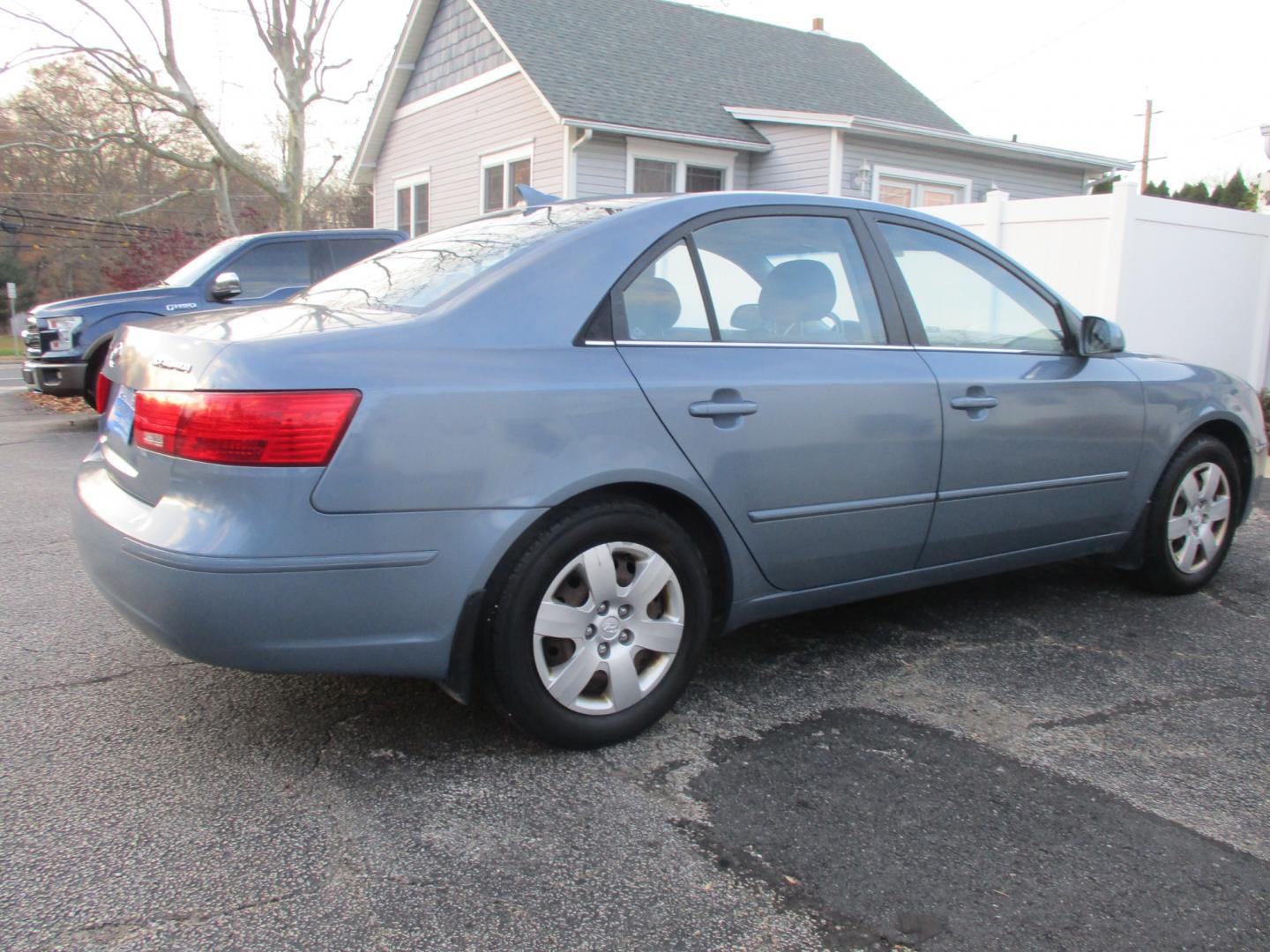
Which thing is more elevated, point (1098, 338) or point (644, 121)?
point (644, 121)

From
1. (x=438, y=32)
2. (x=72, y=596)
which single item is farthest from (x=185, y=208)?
(x=72, y=596)

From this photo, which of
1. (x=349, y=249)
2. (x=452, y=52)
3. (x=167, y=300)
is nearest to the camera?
(x=167, y=300)

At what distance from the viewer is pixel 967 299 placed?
395 cm

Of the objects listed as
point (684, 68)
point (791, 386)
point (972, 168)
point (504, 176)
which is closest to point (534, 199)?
point (791, 386)

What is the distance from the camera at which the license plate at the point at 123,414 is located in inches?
113

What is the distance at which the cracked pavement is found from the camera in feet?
7.11

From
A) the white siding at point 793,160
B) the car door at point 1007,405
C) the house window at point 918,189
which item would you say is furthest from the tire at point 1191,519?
the house window at point 918,189

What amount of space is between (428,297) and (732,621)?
1.36 m

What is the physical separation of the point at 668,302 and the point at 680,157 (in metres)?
12.4

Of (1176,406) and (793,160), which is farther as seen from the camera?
(793,160)

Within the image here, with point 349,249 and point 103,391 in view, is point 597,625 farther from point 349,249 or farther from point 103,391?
point 349,249

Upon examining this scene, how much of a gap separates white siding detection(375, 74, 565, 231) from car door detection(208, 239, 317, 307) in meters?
5.38

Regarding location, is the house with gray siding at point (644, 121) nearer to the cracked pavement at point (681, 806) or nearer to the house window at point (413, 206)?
the house window at point (413, 206)

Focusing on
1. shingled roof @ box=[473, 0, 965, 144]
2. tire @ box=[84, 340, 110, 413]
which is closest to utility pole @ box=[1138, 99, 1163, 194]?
shingled roof @ box=[473, 0, 965, 144]
